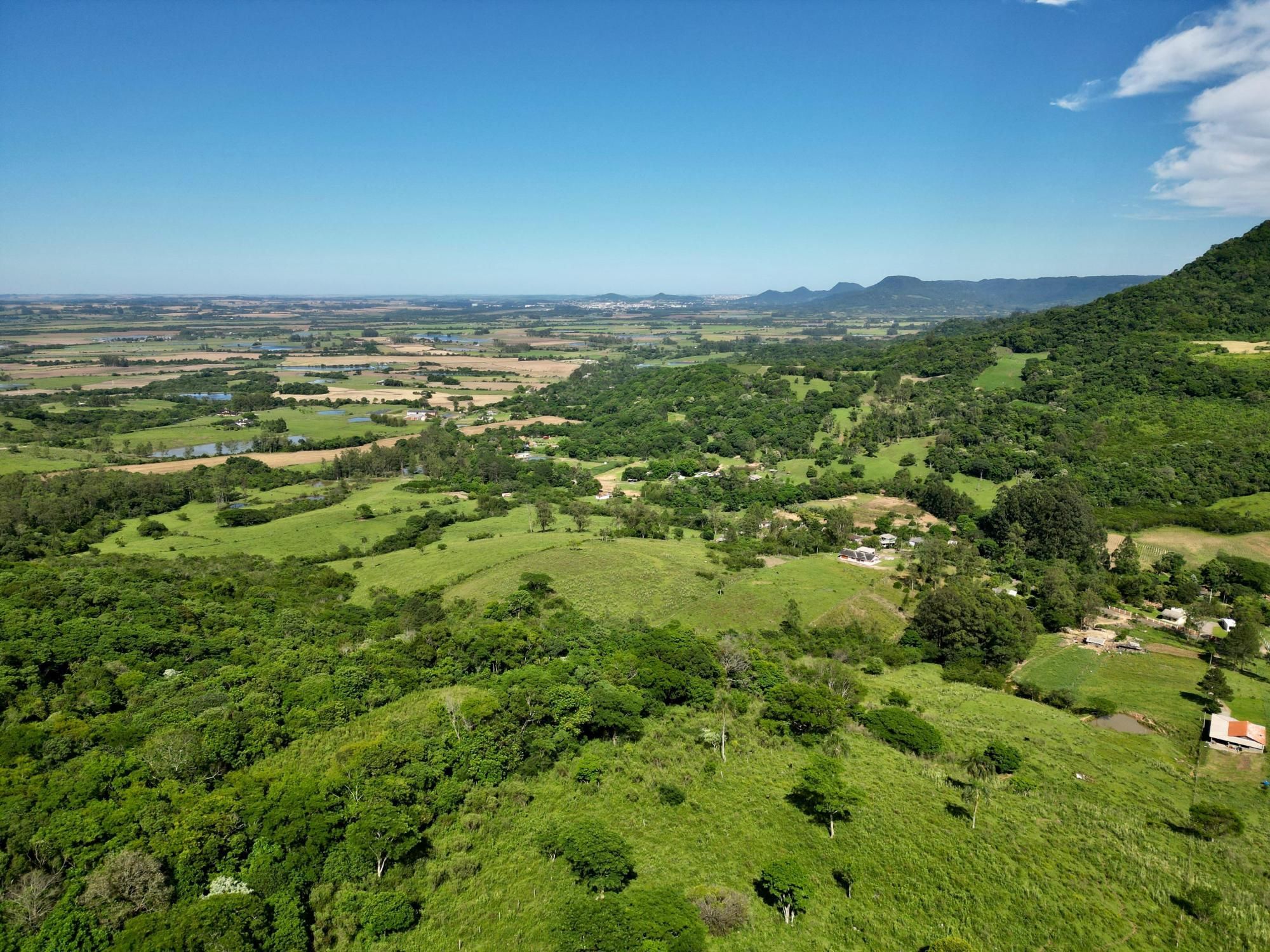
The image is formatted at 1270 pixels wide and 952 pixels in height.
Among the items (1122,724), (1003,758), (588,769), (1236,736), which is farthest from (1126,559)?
(588,769)

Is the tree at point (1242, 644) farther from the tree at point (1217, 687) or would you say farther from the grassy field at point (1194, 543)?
the grassy field at point (1194, 543)

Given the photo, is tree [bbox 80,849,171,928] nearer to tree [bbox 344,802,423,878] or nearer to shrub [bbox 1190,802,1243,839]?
tree [bbox 344,802,423,878]

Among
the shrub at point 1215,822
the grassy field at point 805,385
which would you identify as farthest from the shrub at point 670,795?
the grassy field at point 805,385

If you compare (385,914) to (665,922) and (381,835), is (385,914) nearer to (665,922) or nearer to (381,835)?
(381,835)

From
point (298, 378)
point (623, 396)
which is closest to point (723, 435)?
point (623, 396)

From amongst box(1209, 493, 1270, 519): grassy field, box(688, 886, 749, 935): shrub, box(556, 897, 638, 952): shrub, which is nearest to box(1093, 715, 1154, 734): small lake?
box(688, 886, 749, 935): shrub
